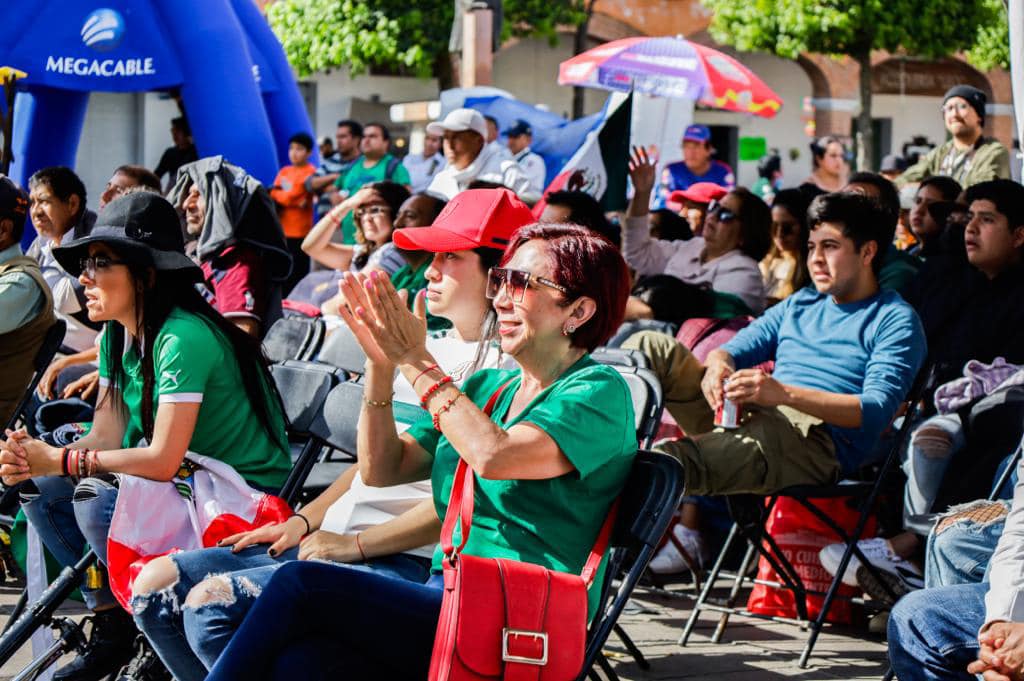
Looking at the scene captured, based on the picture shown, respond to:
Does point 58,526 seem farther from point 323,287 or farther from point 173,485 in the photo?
point 323,287

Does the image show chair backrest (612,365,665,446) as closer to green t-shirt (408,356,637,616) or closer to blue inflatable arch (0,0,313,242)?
green t-shirt (408,356,637,616)

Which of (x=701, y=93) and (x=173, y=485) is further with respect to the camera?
(x=701, y=93)

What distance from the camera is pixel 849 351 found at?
5.30m

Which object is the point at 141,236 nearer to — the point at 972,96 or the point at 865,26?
the point at 972,96

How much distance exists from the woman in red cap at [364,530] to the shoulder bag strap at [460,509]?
36 cm

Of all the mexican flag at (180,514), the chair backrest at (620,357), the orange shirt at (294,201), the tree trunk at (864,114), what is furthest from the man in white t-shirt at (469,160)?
the tree trunk at (864,114)

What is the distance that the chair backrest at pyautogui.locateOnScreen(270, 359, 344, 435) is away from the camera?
4.59 metres

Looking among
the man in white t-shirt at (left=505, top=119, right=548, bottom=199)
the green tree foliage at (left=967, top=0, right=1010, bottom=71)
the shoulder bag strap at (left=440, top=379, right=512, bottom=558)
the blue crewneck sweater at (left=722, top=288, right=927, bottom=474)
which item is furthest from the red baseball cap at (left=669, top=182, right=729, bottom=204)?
the green tree foliage at (left=967, top=0, right=1010, bottom=71)

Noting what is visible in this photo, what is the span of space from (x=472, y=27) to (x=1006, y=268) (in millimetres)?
5690

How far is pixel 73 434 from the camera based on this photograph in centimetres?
463

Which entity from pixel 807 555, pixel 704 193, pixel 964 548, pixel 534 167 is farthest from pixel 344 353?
pixel 534 167

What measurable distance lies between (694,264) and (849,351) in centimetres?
209

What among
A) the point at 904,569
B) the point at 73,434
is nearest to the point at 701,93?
the point at 904,569

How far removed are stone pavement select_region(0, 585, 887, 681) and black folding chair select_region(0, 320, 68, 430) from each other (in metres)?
0.76
